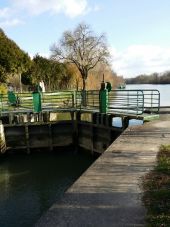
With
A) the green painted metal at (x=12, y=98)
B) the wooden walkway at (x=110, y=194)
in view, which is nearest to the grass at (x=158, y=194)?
the wooden walkway at (x=110, y=194)

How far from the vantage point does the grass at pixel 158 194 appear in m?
5.07

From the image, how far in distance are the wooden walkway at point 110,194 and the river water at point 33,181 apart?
10.5 feet

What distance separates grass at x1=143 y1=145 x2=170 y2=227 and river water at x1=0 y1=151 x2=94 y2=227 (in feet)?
13.6

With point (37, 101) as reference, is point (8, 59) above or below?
above

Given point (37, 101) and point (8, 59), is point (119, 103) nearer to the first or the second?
point (37, 101)

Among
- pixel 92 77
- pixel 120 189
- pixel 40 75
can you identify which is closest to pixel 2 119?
pixel 120 189

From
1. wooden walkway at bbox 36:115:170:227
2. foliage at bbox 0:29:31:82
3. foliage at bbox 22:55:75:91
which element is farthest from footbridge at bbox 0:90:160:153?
foliage at bbox 22:55:75:91

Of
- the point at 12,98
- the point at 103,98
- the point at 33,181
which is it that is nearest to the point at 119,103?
the point at 103,98

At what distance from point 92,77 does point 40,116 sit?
43925mm

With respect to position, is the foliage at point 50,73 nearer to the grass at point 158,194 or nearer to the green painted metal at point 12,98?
the green painted metal at point 12,98

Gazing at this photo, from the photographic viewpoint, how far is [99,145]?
1848cm

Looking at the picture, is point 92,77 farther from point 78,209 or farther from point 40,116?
point 78,209

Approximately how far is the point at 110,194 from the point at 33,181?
8484 millimetres

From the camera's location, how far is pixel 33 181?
47.0 ft
